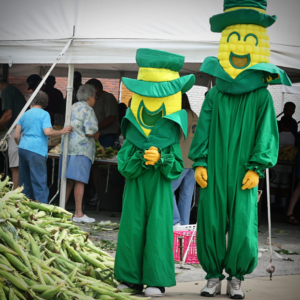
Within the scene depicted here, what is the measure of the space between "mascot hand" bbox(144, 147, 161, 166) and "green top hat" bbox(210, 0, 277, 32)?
1126 millimetres

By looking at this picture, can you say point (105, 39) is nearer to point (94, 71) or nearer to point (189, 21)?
point (189, 21)

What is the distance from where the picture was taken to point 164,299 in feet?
11.6

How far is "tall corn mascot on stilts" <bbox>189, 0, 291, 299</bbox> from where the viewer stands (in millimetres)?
3531

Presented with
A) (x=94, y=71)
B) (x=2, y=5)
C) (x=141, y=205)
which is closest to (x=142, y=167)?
(x=141, y=205)

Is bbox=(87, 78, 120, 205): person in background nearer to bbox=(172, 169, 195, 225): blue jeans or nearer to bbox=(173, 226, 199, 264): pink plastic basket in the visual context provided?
bbox=(172, 169, 195, 225): blue jeans

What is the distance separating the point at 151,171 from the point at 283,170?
5.94 meters

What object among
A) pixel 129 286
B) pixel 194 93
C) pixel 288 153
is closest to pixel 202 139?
pixel 129 286

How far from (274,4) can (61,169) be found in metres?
3.57

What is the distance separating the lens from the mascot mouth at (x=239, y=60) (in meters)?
3.67

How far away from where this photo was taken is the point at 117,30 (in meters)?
5.99

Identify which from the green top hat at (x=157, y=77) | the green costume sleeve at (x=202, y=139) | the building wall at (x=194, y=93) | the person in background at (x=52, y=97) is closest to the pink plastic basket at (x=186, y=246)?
the green costume sleeve at (x=202, y=139)

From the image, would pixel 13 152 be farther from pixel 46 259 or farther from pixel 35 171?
pixel 46 259

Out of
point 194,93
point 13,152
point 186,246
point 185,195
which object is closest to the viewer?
point 186,246

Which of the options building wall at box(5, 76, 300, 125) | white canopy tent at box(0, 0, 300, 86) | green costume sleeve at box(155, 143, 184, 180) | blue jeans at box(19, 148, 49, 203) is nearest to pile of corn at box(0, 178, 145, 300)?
green costume sleeve at box(155, 143, 184, 180)
